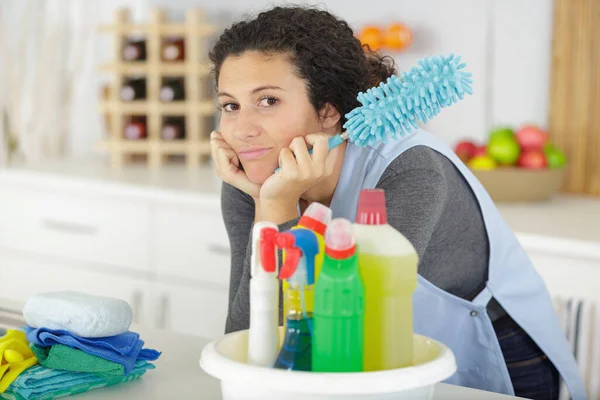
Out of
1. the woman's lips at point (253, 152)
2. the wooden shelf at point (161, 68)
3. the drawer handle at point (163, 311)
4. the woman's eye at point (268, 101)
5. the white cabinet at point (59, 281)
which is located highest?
the wooden shelf at point (161, 68)

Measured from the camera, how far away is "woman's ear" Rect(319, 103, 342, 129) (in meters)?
1.40

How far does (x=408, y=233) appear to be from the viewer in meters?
1.31

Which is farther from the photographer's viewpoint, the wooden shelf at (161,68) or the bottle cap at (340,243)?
the wooden shelf at (161,68)

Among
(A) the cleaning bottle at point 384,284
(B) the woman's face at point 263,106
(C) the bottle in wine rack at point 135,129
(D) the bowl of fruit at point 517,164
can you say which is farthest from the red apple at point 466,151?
(A) the cleaning bottle at point 384,284

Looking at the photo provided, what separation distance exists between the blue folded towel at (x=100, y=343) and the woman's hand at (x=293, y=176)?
1.14 feet

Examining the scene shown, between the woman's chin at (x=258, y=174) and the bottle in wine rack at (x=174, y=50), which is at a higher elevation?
the bottle in wine rack at (x=174, y=50)

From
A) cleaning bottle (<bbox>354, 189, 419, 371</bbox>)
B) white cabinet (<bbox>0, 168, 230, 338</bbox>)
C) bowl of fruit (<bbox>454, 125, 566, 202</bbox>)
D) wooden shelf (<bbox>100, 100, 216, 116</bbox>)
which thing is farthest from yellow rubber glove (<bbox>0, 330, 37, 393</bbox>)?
wooden shelf (<bbox>100, 100, 216, 116</bbox>)

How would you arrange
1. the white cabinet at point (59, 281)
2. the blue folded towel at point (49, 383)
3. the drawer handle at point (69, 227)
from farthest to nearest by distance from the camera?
the drawer handle at point (69, 227)
the white cabinet at point (59, 281)
the blue folded towel at point (49, 383)

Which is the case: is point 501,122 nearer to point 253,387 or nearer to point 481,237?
point 481,237

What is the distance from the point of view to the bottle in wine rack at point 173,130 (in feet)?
10.0

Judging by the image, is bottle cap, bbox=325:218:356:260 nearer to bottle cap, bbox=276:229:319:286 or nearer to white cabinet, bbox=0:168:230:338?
bottle cap, bbox=276:229:319:286

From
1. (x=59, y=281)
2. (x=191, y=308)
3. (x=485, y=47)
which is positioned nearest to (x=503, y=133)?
(x=485, y=47)

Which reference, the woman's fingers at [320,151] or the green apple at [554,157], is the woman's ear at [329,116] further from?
the green apple at [554,157]

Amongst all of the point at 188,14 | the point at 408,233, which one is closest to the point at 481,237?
the point at 408,233
